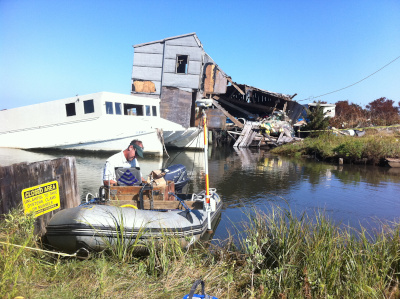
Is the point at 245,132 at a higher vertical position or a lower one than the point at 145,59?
lower

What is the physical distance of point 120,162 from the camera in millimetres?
6988

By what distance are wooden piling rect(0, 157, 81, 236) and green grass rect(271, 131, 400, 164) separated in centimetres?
1618

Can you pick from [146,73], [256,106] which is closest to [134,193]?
[146,73]

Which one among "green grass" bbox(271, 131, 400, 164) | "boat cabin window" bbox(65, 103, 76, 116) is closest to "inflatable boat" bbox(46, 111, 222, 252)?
"green grass" bbox(271, 131, 400, 164)

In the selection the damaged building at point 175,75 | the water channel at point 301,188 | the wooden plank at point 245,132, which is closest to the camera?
the water channel at point 301,188

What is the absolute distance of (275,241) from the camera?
155 inches

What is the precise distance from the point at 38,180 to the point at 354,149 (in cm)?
1705

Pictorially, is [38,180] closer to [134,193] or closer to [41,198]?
[41,198]

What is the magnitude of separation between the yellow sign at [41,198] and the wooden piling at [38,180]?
0.07 m

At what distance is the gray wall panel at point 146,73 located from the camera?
25500 mm

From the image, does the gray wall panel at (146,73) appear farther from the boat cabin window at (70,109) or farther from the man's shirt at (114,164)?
the man's shirt at (114,164)

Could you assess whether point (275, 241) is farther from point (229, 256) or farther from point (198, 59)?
point (198, 59)

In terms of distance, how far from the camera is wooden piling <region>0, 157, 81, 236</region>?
14.3 feet

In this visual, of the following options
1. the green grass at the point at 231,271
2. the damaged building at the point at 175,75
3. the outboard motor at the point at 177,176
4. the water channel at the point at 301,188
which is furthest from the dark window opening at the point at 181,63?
the green grass at the point at 231,271
